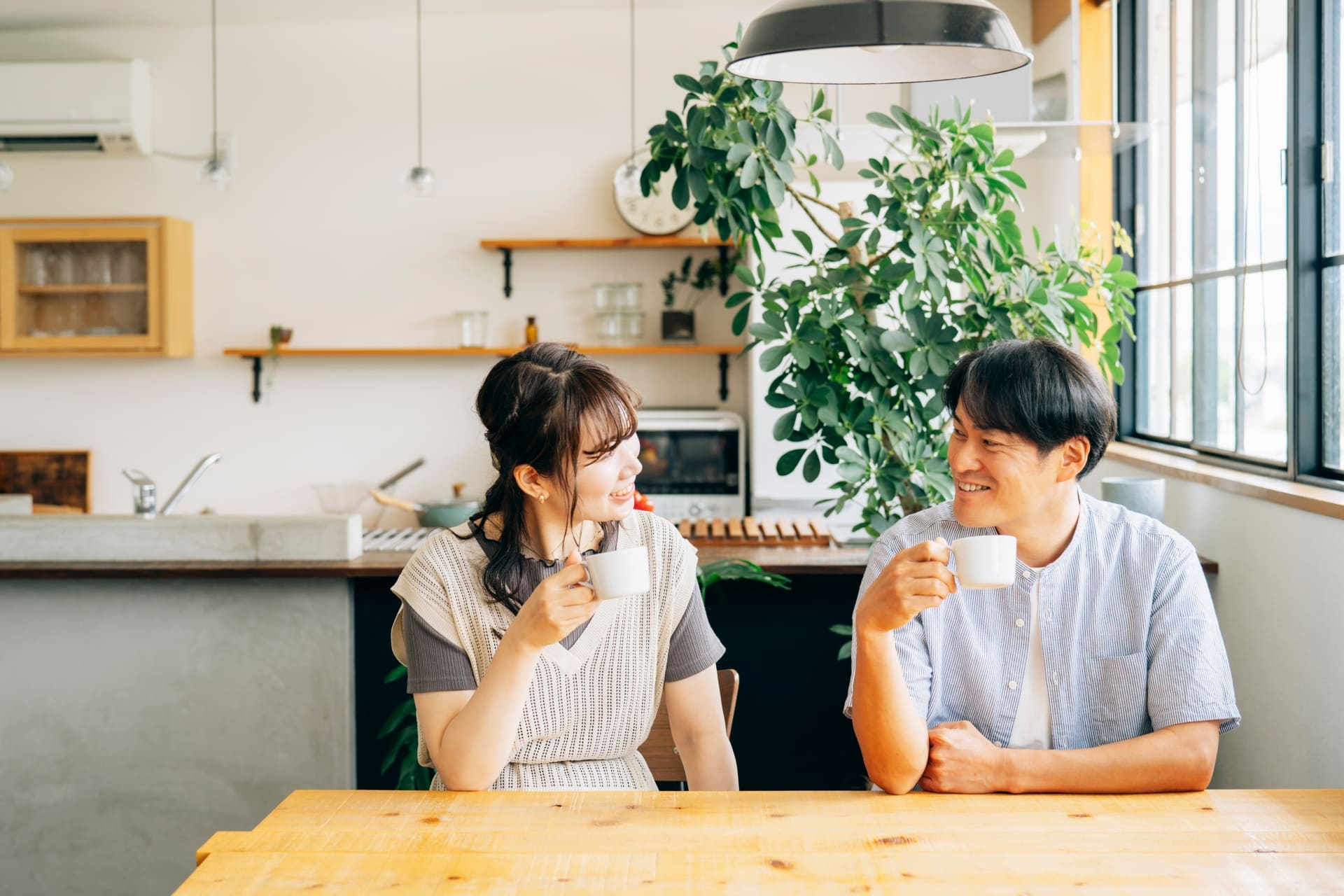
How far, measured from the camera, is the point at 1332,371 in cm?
229

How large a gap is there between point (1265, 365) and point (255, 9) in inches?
154

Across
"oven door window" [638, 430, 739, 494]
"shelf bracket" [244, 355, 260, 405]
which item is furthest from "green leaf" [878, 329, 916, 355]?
"shelf bracket" [244, 355, 260, 405]

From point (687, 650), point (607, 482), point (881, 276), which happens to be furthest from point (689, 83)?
point (687, 650)

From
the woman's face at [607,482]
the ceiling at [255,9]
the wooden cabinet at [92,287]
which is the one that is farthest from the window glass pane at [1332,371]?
the wooden cabinet at [92,287]

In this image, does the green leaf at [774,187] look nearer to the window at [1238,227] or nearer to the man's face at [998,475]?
the man's face at [998,475]

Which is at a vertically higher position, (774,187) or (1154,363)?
(774,187)

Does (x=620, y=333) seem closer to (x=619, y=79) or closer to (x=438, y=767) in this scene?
(x=619, y=79)

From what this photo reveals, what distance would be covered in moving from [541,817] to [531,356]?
1.90ft

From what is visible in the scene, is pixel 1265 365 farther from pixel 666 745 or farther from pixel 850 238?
pixel 666 745

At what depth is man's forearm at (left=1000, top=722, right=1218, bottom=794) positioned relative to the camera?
1373 millimetres

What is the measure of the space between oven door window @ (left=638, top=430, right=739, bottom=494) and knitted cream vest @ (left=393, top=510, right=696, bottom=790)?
267 centimetres

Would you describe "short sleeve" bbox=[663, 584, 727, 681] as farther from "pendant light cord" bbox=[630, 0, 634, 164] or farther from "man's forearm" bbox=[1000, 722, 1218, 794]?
"pendant light cord" bbox=[630, 0, 634, 164]

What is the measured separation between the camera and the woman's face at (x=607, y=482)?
148 centimetres

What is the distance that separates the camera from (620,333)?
4594 millimetres
